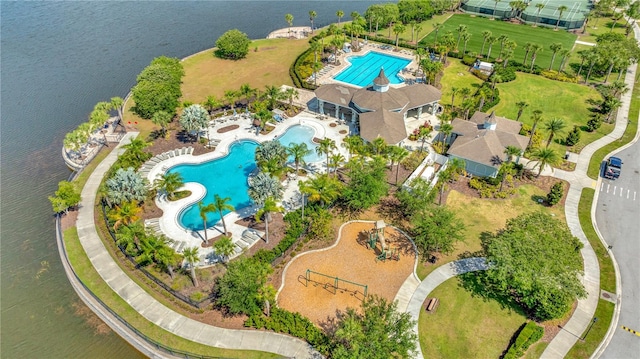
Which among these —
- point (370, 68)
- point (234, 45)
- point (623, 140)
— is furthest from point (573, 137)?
point (234, 45)

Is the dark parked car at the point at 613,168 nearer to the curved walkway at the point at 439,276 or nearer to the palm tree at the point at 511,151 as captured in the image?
the palm tree at the point at 511,151

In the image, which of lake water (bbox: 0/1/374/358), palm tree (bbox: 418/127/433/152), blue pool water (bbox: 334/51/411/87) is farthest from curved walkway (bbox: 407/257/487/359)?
blue pool water (bbox: 334/51/411/87)

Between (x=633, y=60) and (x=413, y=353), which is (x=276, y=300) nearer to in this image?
(x=413, y=353)

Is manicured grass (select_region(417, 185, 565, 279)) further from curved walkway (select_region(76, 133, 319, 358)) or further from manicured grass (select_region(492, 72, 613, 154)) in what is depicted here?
curved walkway (select_region(76, 133, 319, 358))

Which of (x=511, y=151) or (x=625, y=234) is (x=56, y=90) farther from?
(x=625, y=234)

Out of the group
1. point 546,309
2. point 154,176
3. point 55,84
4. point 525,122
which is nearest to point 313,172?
point 154,176

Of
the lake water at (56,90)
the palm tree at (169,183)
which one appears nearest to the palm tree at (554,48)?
the lake water at (56,90)
